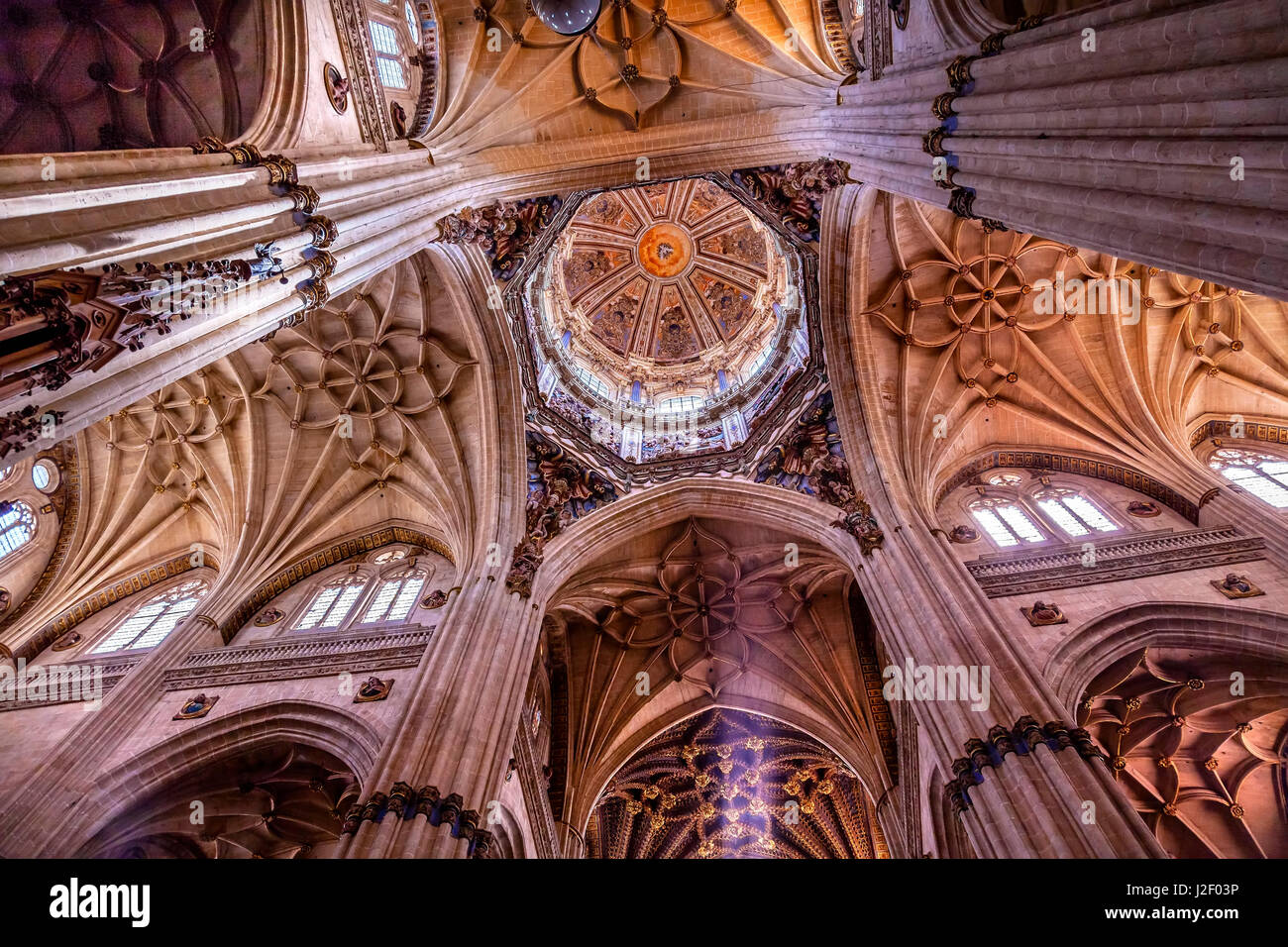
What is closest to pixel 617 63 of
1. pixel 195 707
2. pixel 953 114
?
pixel 953 114

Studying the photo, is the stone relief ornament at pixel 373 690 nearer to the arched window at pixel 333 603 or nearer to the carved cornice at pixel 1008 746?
the arched window at pixel 333 603

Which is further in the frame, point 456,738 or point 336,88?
point 336,88

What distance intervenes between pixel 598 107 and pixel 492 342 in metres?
5.79

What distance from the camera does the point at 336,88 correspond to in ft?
35.1

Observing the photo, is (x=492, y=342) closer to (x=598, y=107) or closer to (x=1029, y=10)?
(x=598, y=107)

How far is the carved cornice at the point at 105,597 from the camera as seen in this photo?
13.4 meters

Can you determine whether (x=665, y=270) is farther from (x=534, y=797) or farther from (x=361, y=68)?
(x=534, y=797)

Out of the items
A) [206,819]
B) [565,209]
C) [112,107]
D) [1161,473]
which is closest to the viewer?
[112,107]

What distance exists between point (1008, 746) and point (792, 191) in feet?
38.1

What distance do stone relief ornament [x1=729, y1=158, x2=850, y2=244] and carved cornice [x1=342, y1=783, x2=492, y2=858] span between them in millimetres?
12564

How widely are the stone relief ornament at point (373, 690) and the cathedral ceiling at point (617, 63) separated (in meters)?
10.7

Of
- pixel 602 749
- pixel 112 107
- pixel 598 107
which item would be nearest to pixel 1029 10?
pixel 598 107
